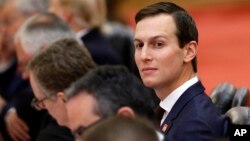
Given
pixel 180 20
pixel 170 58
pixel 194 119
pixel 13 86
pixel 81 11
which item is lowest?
pixel 13 86

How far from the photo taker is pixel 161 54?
3.51 metres

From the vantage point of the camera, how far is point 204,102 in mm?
3422

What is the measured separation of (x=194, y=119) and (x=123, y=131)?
105 cm

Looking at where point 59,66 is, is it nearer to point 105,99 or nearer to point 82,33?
point 105,99

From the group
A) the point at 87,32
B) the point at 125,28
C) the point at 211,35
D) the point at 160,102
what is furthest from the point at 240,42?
the point at 160,102

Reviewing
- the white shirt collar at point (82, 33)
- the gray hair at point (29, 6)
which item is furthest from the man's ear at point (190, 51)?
the gray hair at point (29, 6)

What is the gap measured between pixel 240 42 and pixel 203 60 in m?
1.23

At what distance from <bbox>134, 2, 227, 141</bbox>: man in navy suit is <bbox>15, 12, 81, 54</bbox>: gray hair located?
1.32 metres

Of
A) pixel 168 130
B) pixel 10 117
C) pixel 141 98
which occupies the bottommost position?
pixel 10 117

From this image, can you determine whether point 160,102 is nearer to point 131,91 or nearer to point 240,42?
point 131,91

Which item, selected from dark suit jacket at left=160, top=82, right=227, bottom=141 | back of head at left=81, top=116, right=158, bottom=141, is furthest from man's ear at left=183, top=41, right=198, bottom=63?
back of head at left=81, top=116, right=158, bottom=141

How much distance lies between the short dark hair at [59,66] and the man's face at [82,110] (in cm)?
60

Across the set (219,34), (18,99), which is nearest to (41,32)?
(18,99)

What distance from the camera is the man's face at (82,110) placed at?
3.08 meters
